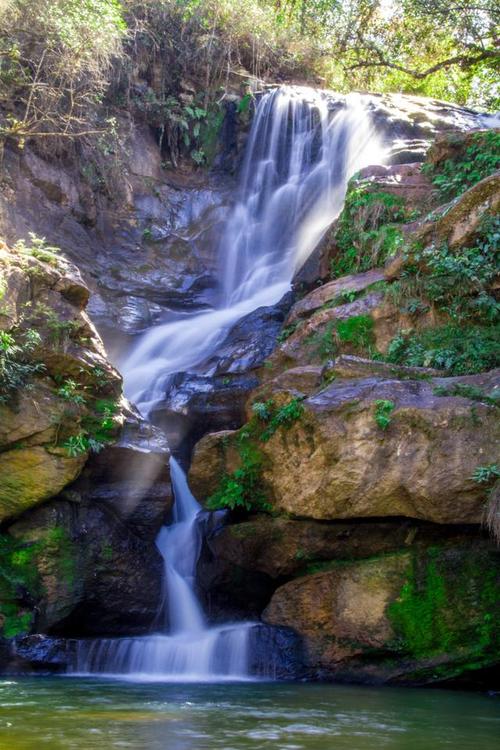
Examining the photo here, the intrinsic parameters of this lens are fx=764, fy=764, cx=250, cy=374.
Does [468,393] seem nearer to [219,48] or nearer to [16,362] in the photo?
[16,362]

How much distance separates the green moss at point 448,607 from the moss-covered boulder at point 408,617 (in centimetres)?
1

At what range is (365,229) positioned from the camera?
13.7 metres

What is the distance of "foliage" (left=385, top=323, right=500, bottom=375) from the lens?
33.3 ft

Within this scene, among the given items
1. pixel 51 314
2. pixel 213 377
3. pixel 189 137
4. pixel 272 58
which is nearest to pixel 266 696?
pixel 51 314

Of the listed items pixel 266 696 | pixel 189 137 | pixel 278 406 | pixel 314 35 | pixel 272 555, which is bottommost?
pixel 266 696

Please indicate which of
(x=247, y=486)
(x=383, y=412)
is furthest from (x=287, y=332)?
(x=383, y=412)

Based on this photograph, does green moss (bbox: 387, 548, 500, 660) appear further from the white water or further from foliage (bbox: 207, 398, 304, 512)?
foliage (bbox: 207, 398, 304, 512)

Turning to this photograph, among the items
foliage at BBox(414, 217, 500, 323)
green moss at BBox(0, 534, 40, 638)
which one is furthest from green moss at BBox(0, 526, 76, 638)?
foliage at BBox(414, 217, 500, 323)

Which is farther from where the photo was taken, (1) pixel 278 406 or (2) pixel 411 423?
(1) pixel 278 406

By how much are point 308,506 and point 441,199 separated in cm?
679

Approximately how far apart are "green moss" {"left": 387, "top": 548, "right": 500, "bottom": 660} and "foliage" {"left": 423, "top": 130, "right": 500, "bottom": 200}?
7047mm

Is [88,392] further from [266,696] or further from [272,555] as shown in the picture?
[266,696]

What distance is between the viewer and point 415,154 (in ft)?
56.2

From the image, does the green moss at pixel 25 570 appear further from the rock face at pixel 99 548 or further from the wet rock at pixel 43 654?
the wet rock at pixel 43 654
